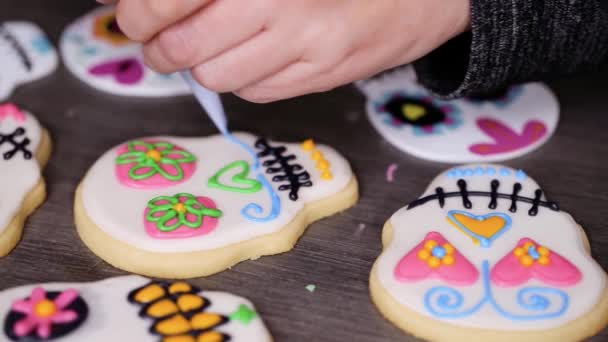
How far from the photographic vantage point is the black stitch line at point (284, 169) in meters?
0.71

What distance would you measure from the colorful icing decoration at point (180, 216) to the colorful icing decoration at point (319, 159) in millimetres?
110

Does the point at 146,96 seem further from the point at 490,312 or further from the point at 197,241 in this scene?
the point at 490,312

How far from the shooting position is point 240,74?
0.65 meters

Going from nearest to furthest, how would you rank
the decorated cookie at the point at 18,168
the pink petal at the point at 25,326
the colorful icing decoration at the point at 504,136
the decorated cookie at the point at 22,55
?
1. the pink petal at the point at 25,326
2. the decorated cookie at the point at 18,168
3. the colorful icing decoration at the point at 504,136
4. the decorated cookie at the point at 22,55

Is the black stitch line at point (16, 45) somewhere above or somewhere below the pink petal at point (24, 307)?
above

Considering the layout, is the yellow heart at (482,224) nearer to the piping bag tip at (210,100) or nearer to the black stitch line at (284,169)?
the black stitch line at (284,169)

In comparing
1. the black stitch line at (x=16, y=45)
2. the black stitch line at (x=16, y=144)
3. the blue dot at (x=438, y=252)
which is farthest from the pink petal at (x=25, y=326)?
the black stitch line at (x=16, y=45)

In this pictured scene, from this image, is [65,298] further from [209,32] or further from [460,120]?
[460,120]

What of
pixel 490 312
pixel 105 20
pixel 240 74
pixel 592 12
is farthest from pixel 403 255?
pixel 105 20

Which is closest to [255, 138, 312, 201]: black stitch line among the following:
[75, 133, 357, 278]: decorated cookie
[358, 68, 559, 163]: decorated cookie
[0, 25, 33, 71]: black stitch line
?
[75, 133, 357, 278]: decorated cookie

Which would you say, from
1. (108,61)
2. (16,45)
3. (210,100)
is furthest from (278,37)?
(16,45)

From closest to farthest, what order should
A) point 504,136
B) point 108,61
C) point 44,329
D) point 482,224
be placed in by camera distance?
point 44,329, point 482,224, point 504,136, point 108,61

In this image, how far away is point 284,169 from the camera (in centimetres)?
73

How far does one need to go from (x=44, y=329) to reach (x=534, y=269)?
0.38m
